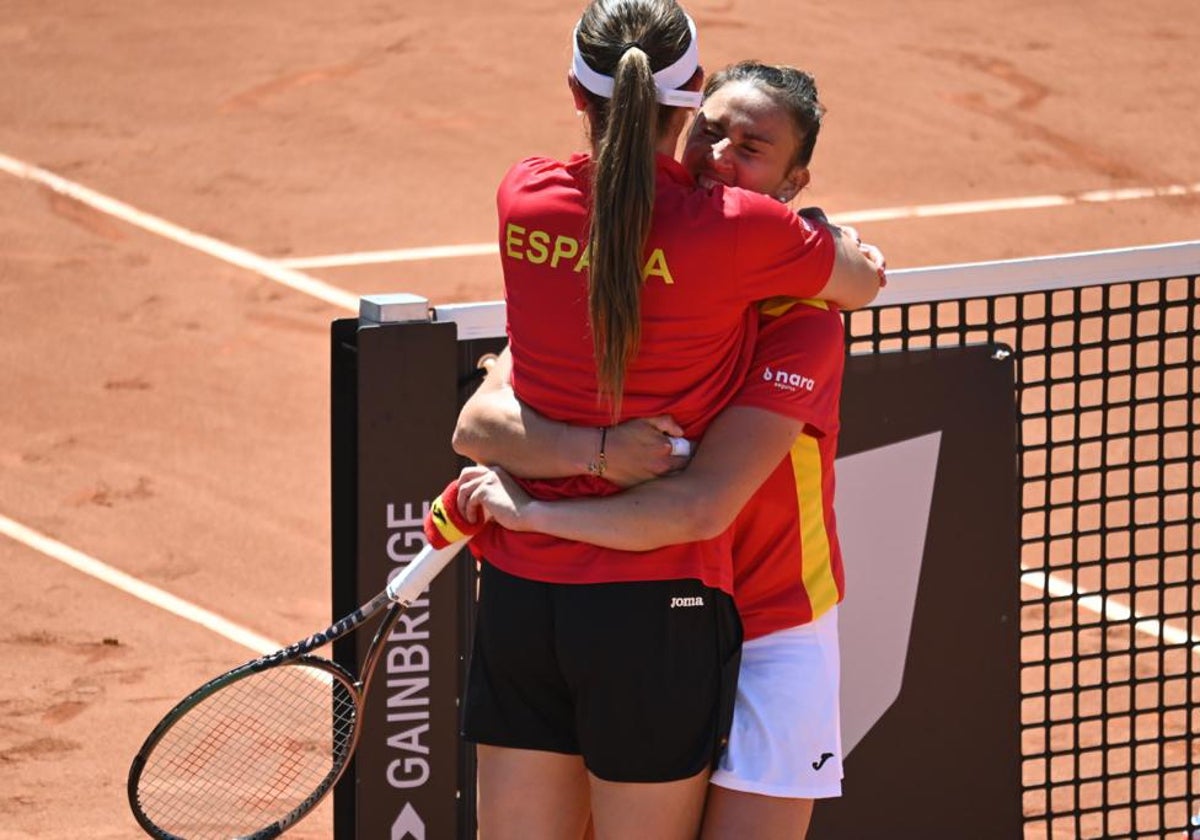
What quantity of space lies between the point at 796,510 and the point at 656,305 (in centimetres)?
49

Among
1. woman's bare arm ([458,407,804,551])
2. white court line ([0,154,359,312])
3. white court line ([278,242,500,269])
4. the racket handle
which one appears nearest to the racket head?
the racket handle

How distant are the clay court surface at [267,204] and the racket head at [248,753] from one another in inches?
10.6

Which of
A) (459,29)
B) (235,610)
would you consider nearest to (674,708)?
(235,610)

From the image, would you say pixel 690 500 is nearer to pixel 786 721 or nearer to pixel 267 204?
pixel 786 721

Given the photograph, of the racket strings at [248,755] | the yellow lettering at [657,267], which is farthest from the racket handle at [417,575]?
the yellow lettering at [657,267]

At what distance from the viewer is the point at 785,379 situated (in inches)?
115

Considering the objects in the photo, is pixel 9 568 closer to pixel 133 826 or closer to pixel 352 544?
pixel 133 826

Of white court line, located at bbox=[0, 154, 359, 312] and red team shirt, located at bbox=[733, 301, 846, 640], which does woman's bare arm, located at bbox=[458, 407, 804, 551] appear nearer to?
red team shirt, located at bbox=[733, 301, 846, 640]

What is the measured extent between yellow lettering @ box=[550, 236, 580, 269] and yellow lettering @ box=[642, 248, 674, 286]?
117 millimetres

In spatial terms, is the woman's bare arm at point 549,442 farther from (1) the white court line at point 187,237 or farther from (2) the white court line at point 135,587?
(1) the white court line at point 187,237

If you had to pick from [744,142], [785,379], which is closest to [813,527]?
[785,379]

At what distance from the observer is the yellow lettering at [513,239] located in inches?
113

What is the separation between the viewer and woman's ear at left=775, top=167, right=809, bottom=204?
3.14m

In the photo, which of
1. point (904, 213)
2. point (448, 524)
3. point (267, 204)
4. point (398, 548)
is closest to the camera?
point (448, 524)
